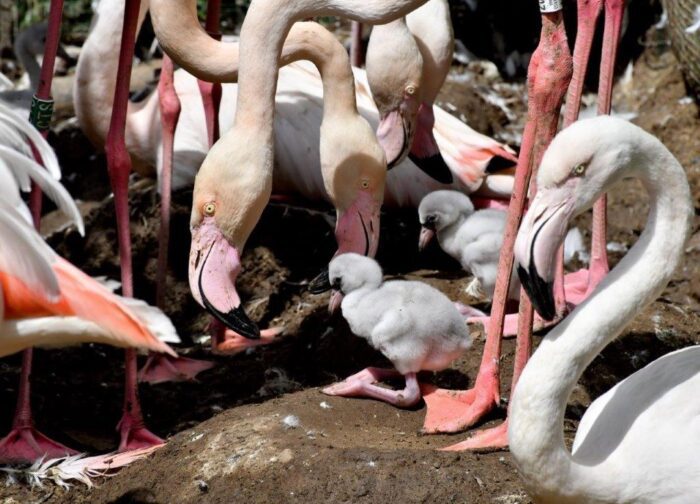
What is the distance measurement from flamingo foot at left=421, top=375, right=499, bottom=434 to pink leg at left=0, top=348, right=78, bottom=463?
120 centimetres

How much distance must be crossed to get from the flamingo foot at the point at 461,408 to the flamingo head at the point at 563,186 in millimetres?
946

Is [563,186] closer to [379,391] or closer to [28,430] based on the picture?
[379,391]

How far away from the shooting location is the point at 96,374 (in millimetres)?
4770

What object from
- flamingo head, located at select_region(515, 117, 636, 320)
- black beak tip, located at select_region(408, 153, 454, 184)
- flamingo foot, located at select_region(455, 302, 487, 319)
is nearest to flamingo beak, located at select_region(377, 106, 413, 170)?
black beak tip, located at select_region(408, 153, 454, 184)

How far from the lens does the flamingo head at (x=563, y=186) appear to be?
2674mm

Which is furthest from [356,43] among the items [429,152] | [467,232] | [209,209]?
[209,209]

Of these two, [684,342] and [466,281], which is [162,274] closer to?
[466,281]

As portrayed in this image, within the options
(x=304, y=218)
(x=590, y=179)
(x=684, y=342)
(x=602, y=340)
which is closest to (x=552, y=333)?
(x=602, y=340)

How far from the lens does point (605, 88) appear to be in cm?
424

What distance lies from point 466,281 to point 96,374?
5.20 ft

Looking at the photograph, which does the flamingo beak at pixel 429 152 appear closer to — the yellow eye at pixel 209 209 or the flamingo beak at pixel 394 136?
the flamingo beak at pixel 394 136

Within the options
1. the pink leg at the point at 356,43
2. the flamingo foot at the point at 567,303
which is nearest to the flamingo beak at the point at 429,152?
the flamingo foot at the point at 567,303

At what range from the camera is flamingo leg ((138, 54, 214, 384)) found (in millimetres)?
4684

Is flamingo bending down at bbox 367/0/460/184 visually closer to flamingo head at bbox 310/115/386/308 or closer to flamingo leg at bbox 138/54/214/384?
flamingo head at bbox 310/115/386/308
